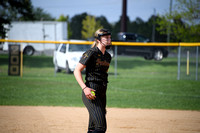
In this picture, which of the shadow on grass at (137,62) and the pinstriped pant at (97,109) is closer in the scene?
the pinstriped pant at (97,109)

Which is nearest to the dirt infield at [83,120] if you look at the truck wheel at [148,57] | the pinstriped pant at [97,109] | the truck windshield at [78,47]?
the pinstriped pant at [97,109]

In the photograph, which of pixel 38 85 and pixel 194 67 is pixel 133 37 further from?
pixel 38 85

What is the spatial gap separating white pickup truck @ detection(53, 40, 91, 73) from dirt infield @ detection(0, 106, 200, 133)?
23.5 ft

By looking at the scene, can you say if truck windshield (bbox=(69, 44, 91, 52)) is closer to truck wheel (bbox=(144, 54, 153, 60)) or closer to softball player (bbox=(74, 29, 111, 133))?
truck wheel (bbox=(144, 54, 153, 60))

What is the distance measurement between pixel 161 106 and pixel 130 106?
1.04m

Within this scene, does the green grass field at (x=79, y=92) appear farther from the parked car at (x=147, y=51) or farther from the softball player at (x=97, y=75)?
the softball player at (x=97, y=75)

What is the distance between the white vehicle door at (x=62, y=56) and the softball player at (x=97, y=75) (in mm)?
12154

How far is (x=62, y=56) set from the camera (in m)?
16.0

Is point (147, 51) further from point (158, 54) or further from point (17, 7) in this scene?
point (17, 7)

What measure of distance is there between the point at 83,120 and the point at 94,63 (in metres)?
3.33

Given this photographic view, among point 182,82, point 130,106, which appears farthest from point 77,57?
point 130,106

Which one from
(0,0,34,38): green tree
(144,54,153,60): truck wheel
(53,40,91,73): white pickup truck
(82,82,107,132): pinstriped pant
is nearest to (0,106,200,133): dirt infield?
(82,82,107,132): pinstriped pant

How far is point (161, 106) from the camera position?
8914 mm

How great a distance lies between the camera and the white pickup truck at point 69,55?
15.4 m
